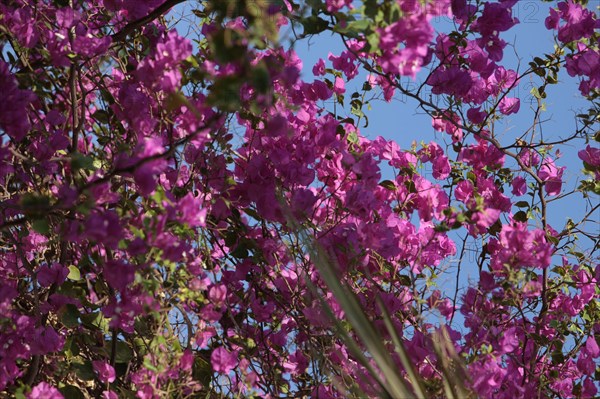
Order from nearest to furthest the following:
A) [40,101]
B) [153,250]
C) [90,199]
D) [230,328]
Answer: [90,199] → [153,250] → [40,101] → [230,328]

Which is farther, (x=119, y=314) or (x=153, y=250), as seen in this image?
(x=119, y=314)

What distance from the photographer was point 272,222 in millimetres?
2758

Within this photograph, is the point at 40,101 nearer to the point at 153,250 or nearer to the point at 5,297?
the point at 5,297

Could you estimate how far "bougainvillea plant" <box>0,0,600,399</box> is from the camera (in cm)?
221

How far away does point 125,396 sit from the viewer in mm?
2467

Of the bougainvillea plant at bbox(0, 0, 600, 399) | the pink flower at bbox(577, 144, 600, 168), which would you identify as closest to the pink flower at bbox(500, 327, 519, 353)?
the bougainvillea plant at bbox(0, 0, 600, 399)

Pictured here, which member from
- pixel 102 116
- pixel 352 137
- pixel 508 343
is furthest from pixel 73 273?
pixel 508 343

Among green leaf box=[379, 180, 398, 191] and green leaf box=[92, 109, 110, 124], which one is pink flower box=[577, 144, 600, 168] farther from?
green leaf box=[92, 109, 110, 124]

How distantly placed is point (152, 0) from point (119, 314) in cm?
98

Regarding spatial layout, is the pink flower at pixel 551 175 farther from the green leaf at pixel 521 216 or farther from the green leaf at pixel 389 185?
the green leaf at pixel 389 185

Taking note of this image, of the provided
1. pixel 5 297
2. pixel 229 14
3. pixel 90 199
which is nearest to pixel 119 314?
pixel 5 297

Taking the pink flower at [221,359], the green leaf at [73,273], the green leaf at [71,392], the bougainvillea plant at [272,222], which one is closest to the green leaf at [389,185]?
the bougainvillea plant at [272,222]

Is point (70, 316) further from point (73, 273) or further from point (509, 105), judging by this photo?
point (509, 105)

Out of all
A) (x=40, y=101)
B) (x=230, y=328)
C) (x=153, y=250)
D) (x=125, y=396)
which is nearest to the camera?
(x=153, y=250)
